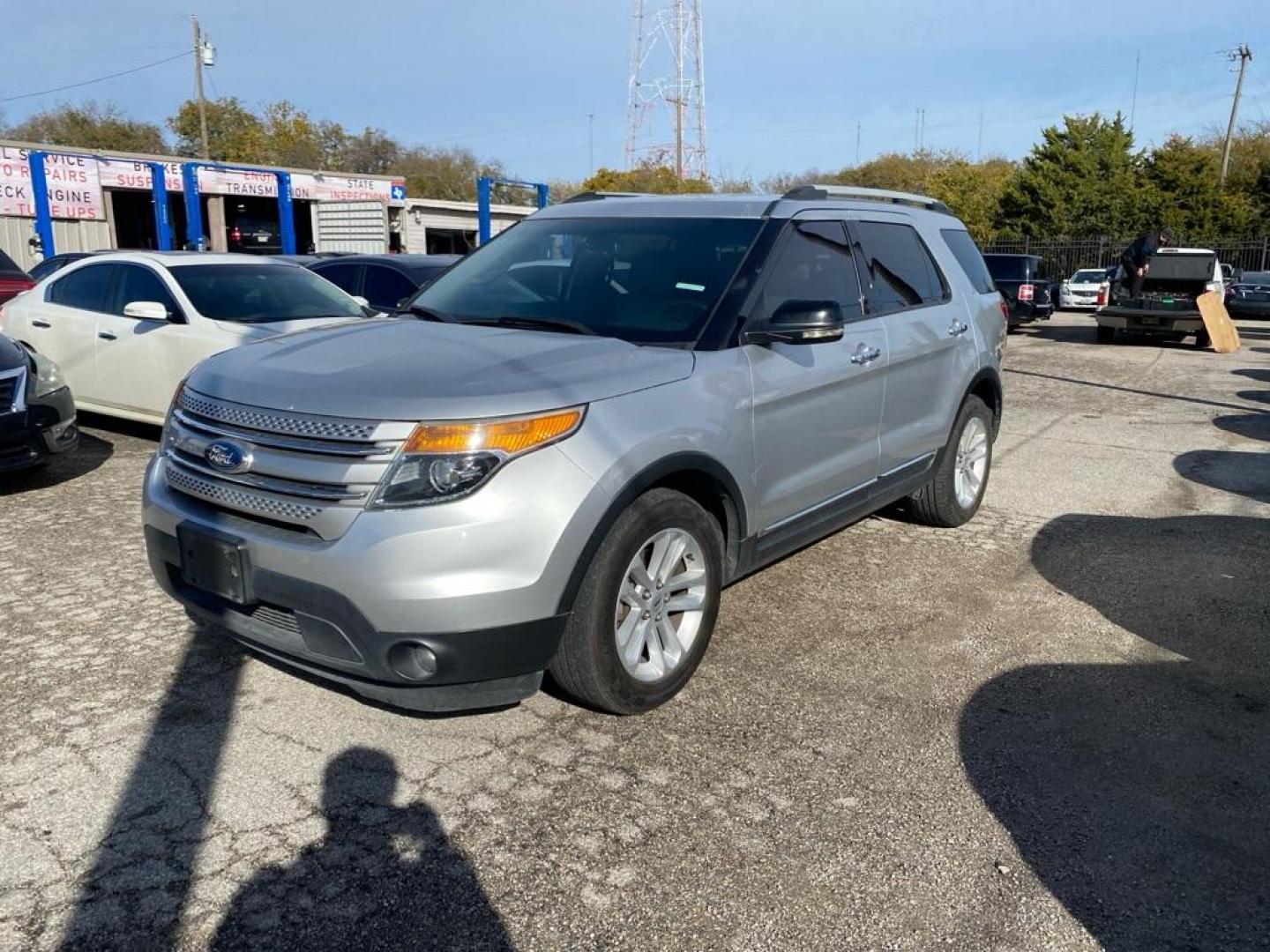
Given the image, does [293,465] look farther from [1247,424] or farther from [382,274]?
[1247,424]

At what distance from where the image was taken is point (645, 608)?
3523 mm

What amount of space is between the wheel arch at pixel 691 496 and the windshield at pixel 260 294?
207 inches

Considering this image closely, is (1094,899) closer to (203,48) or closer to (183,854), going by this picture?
(183,854)

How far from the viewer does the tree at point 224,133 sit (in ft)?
189

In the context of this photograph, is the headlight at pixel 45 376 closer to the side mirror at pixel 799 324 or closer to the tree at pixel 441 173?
the side mirror at pixel 799 324

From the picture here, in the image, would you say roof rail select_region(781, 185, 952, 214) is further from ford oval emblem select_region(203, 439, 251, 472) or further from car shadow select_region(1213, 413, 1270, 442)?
car shadow select_region(1213, 413, 1270, 442)

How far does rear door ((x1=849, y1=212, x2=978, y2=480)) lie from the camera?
495 centimetres

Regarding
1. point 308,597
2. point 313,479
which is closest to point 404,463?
point 313,479

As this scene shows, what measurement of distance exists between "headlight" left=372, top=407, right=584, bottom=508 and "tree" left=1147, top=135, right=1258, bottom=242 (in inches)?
1682

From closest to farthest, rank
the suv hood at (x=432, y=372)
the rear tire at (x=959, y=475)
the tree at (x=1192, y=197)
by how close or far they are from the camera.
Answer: the suv hood at (x=432, y=372)
the rear tire at (x=959, y=475)
the tree at (x=1192, y=197)

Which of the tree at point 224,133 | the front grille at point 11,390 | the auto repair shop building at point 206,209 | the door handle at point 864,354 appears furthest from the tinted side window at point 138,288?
the tree at point 224,133

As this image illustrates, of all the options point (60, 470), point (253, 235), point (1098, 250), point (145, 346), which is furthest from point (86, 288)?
point (1098, 250)

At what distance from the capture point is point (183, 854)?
276 cm

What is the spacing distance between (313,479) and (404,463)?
1.00 ft
